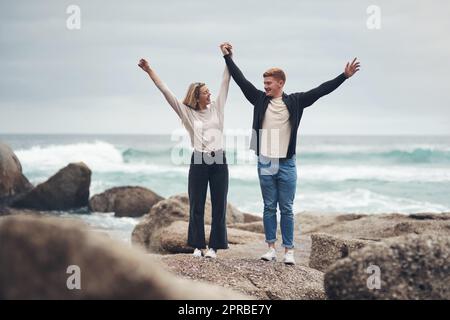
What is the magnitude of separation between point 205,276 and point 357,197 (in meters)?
20.6

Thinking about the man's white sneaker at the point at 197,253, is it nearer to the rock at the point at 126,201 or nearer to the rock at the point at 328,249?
the rock at the point at 328,249

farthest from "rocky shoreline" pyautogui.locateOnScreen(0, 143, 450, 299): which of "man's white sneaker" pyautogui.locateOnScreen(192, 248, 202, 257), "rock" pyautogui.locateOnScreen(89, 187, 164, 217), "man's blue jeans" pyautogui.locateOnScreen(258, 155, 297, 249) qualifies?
"rock" pyautogui.locateOnScreen(89, 187, 164, 217)

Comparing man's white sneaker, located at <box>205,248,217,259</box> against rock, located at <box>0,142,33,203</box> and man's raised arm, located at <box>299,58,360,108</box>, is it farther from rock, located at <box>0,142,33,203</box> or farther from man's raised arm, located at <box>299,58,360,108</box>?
rock, located at <box>0,142,33,203</box>

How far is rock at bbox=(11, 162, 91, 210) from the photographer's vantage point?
17.2m

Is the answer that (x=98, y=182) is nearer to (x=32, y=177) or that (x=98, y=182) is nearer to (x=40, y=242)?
(x=32, y=177)

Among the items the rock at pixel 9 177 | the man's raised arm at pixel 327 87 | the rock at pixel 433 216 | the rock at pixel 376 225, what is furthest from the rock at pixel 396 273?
the rock at pixel 9 177

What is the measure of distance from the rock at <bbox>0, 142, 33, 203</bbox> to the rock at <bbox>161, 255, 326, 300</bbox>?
1182cm

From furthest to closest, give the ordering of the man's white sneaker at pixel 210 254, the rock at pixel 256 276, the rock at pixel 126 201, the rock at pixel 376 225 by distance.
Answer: the rock at pixel 126 201 < the rock at pixel 376 225 < the man's white sneaker at pixel 210 254 < the rock at pixel 256 276

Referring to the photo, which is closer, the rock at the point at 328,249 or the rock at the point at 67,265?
the rock at the point at 67,265

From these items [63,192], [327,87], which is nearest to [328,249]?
[327,87]

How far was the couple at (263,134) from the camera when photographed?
258 inches

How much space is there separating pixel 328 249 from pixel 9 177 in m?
12.4

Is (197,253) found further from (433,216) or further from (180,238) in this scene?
(433,216)
